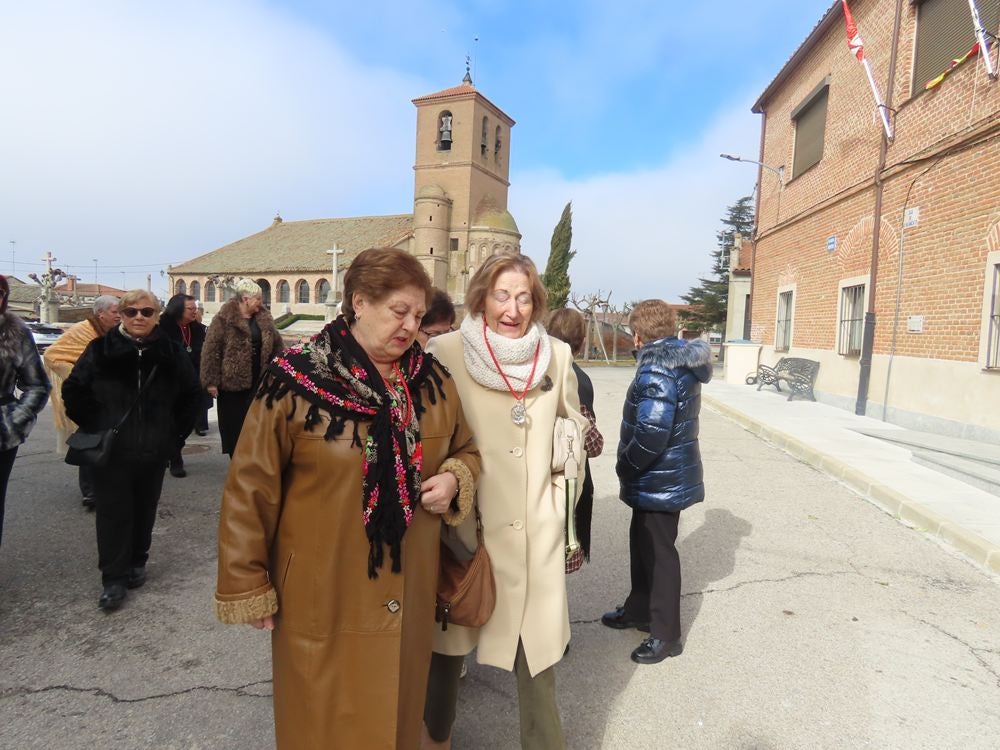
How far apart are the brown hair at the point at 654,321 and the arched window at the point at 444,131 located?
48.2m

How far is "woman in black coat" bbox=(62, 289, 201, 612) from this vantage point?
369 cm

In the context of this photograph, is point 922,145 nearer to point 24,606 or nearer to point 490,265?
point 490,265

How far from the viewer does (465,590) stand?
2.16 m

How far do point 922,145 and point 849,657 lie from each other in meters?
10.4

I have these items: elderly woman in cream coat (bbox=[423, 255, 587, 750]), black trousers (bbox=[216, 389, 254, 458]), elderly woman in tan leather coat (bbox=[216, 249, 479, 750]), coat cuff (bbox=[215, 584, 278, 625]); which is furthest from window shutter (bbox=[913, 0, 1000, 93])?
coat cuff (bbox=[215, 584, 278, 625])

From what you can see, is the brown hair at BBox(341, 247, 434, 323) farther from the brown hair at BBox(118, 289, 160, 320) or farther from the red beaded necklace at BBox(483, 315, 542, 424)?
the brown hair at BBox(118, 289, 160, 320)

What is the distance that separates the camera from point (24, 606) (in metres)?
3.63

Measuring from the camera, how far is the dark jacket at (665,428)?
125 inches

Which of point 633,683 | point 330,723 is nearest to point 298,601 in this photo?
point 330,723

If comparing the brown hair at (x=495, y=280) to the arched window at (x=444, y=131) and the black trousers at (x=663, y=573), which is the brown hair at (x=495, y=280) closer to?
the black trousers at (x=663, y=573)

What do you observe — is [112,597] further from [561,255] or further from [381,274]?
[561,255]

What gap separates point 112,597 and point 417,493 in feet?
9.14

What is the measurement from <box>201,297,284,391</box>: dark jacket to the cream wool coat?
391 cm

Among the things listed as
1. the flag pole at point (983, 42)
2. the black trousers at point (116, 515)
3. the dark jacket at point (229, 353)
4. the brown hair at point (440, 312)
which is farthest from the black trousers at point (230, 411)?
the flag pole at point (983, 42)
